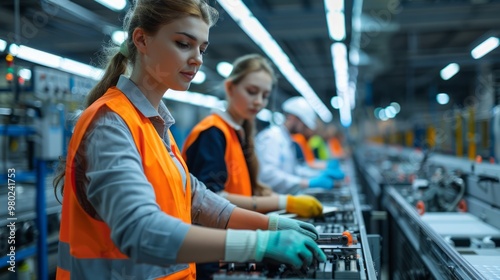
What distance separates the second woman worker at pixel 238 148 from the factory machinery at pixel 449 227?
1.91 ft

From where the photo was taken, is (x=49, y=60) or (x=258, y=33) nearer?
(x=258, y=33)

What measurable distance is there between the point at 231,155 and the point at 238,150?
0.09m

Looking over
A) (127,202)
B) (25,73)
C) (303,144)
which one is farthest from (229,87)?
(303,144)

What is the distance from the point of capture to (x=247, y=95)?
2408 millimetres

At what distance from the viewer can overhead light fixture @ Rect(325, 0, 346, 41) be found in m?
3.82

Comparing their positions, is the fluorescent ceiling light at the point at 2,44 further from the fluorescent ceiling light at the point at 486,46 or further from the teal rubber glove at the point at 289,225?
the fluorescent ceiling light at the point at 486,46

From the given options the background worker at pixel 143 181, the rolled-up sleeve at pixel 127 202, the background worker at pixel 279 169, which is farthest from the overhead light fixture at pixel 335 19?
the rolled-up sleeve at pixel 127 202

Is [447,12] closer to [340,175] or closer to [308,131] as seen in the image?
[308,131]

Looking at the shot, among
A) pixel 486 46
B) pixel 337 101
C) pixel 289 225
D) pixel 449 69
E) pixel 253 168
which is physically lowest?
pixel 289 225

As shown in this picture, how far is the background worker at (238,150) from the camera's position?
2002 mm

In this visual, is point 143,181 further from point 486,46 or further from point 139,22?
point 486,46

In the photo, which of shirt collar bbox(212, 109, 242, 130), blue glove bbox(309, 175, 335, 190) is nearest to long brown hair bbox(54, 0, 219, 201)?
shirt collar bbox(212, 109, 242, 130)

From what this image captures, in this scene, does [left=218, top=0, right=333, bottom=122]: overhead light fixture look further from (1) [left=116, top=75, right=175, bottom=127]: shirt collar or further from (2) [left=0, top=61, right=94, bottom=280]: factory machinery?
(1) [left=116, top=75, right=175, bottom=127]: shirt collar

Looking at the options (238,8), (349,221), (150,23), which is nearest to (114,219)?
(150,23)
